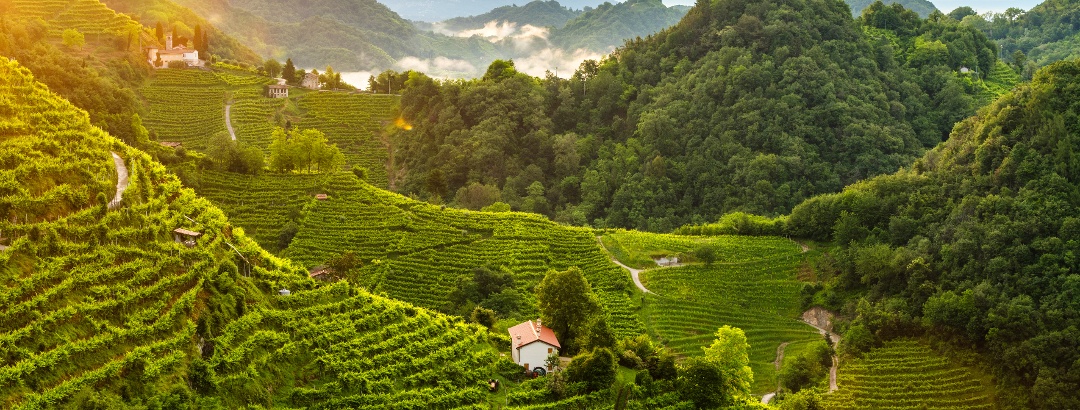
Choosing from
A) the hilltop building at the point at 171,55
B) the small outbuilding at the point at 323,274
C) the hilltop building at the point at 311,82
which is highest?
the hilltop building at the point at 171,55

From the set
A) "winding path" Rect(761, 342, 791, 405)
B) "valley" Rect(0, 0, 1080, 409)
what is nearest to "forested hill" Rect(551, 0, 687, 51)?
"valley" Rect(0, 0, 1080, 409)

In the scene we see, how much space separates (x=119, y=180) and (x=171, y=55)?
176 feet

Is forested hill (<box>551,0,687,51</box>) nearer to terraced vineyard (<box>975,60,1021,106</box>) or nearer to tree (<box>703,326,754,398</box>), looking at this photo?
terraced vineyard (<box>975,60,1021,106</box>)

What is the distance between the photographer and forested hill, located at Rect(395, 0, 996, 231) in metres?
74.2

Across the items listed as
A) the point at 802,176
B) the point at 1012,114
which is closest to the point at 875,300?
the point at 1012,114

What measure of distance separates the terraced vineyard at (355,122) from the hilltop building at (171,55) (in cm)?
1166

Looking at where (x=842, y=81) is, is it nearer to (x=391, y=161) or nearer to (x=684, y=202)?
(x=684, y=202)

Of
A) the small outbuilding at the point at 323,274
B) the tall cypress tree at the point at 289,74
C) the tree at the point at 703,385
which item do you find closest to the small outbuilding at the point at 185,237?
the small outbuilding at the point at 323,274

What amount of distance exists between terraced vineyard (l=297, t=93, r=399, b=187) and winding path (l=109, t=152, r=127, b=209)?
1241 inches

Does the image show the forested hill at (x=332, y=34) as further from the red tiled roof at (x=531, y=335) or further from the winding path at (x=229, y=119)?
the red tiled roof at (x=531, y=335)

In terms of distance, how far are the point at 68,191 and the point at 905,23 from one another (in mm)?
78171

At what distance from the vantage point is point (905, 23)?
307 feet

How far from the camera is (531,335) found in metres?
37.1

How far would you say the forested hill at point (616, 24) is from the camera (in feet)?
496
